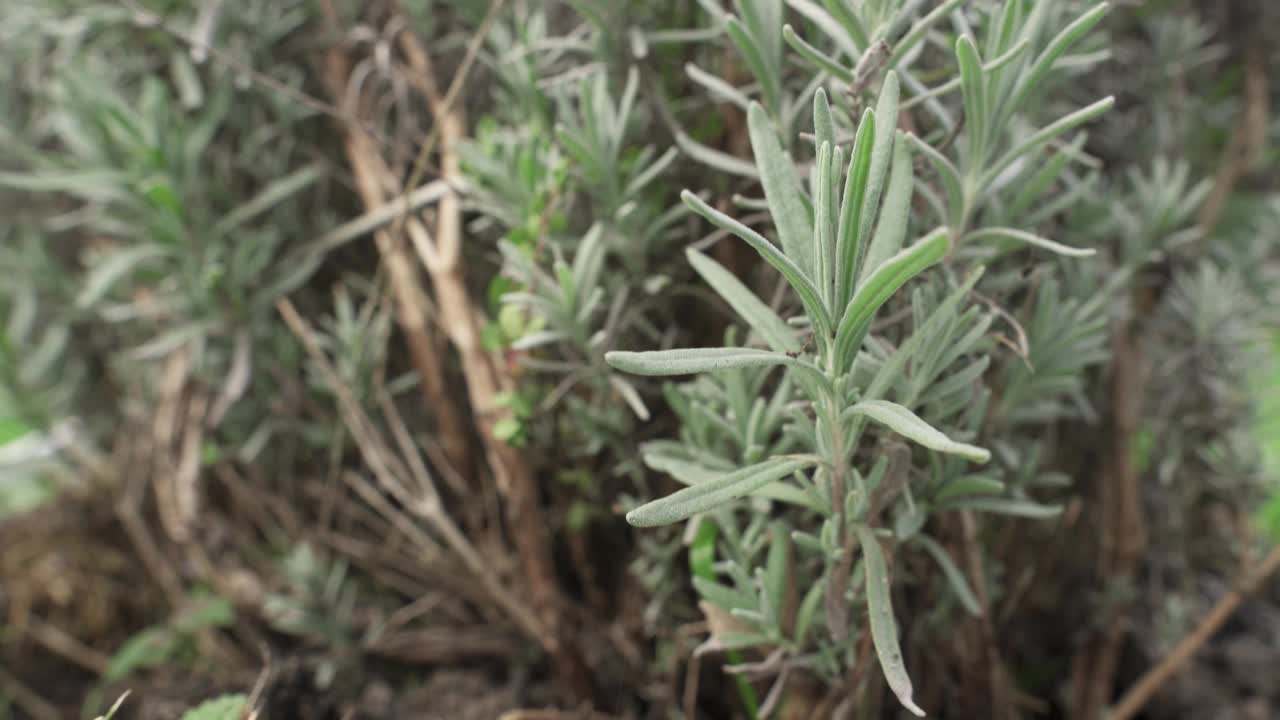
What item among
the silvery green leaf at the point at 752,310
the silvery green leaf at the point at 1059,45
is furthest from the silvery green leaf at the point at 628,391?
the silvery green leaf at the point at 1059,45

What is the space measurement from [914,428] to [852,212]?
142 millimetres

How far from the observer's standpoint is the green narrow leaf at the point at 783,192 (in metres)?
0.60

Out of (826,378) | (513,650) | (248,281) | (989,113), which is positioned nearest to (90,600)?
(248,281)

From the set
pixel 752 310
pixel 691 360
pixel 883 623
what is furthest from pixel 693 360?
pixel 883 623

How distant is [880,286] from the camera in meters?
0.52

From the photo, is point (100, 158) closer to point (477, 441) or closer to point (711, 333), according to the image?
point (477, 441)

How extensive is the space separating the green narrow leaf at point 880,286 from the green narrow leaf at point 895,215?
0.05 meters

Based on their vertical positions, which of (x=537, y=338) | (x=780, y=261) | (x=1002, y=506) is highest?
(x=780, y=261)

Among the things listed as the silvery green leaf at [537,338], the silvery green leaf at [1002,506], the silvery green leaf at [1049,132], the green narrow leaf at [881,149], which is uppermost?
the green narrow leaf at [881,149]

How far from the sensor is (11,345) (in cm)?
155

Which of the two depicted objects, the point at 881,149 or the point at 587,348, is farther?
the point at 587,348

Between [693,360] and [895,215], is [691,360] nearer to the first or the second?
[693,360]

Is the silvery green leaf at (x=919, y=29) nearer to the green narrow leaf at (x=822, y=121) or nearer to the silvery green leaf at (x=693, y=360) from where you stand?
the green narrow leaf at (x=822, y=121)

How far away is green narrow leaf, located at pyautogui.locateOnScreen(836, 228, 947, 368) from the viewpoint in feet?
1.55
